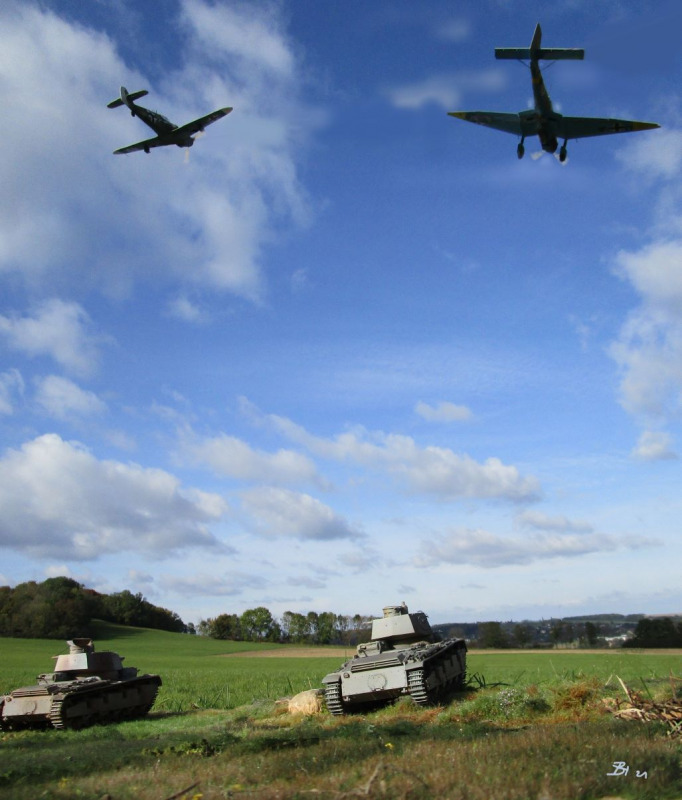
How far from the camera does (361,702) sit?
60.8 feet

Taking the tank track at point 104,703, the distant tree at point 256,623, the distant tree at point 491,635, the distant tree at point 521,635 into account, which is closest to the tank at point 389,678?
the tank track at point 104,703

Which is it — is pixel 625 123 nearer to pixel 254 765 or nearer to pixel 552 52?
pixel 552 52

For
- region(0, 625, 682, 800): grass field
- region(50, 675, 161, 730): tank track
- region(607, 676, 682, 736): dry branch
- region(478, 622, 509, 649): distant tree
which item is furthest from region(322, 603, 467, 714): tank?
region(478, 622, 509, 649): distant tree

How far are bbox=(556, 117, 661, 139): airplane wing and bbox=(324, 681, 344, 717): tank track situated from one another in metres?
13.9

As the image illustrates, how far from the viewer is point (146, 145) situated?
69.8ft

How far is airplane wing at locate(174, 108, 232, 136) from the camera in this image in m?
20.2

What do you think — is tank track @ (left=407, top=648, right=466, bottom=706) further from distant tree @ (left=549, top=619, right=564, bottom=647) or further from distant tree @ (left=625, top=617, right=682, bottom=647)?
distant tree @ (left=549, top=619, right=564, bottom=647)

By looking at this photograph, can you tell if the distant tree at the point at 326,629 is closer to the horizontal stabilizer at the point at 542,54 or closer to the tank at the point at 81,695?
the tank at the point at 81,695

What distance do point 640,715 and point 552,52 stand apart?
11314 millimetres

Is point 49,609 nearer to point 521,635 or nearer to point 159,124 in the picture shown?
point 521,635

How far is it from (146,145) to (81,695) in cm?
1664

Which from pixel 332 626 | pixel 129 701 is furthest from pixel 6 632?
pixel 129 701

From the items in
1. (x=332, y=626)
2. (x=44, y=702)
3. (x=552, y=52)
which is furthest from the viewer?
(x=332, y=626)

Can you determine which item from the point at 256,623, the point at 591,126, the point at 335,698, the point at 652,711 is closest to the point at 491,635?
the point at 256,623
